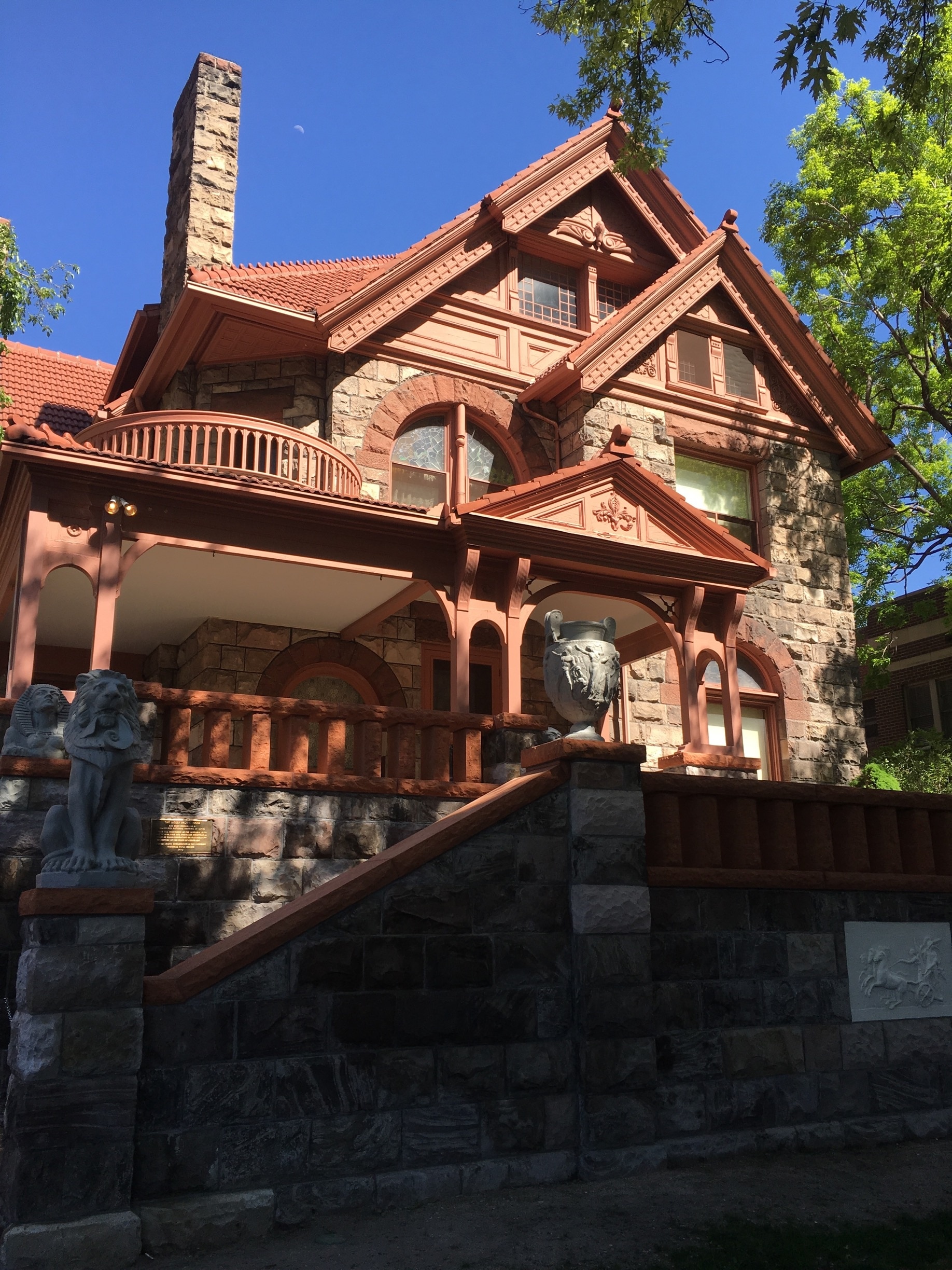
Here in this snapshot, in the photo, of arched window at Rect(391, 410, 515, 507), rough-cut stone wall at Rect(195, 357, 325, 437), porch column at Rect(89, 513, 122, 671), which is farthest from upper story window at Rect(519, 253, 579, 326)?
porch column at Rect(89, 513, 122, 671)

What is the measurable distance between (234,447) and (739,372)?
9373 mm

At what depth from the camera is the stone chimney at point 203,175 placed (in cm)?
1680

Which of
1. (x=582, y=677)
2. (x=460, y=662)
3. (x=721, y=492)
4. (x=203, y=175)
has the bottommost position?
(x=582, y=677)

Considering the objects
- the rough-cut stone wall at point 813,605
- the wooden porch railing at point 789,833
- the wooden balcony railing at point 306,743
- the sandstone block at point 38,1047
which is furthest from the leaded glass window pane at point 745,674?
the sandstone block at point 38,1047

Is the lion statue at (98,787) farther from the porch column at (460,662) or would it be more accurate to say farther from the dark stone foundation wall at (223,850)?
the porch column at (460,662)

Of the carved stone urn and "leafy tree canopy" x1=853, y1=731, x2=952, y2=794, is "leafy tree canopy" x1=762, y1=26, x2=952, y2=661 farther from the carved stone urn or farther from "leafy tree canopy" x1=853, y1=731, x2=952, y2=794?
the carved stone urn

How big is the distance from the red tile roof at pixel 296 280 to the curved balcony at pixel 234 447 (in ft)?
7.28

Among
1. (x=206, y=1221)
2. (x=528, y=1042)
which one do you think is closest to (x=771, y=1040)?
(x=528, y=1042)

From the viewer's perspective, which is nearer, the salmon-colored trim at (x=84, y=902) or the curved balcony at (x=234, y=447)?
the salmon-colored trim at (x=84, y=902)

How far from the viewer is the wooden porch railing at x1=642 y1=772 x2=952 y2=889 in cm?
753

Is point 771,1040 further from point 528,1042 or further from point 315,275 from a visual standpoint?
point 315,275

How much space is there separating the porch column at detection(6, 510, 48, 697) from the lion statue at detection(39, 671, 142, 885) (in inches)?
158

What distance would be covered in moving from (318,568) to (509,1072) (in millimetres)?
7026

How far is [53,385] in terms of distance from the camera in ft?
59.6
